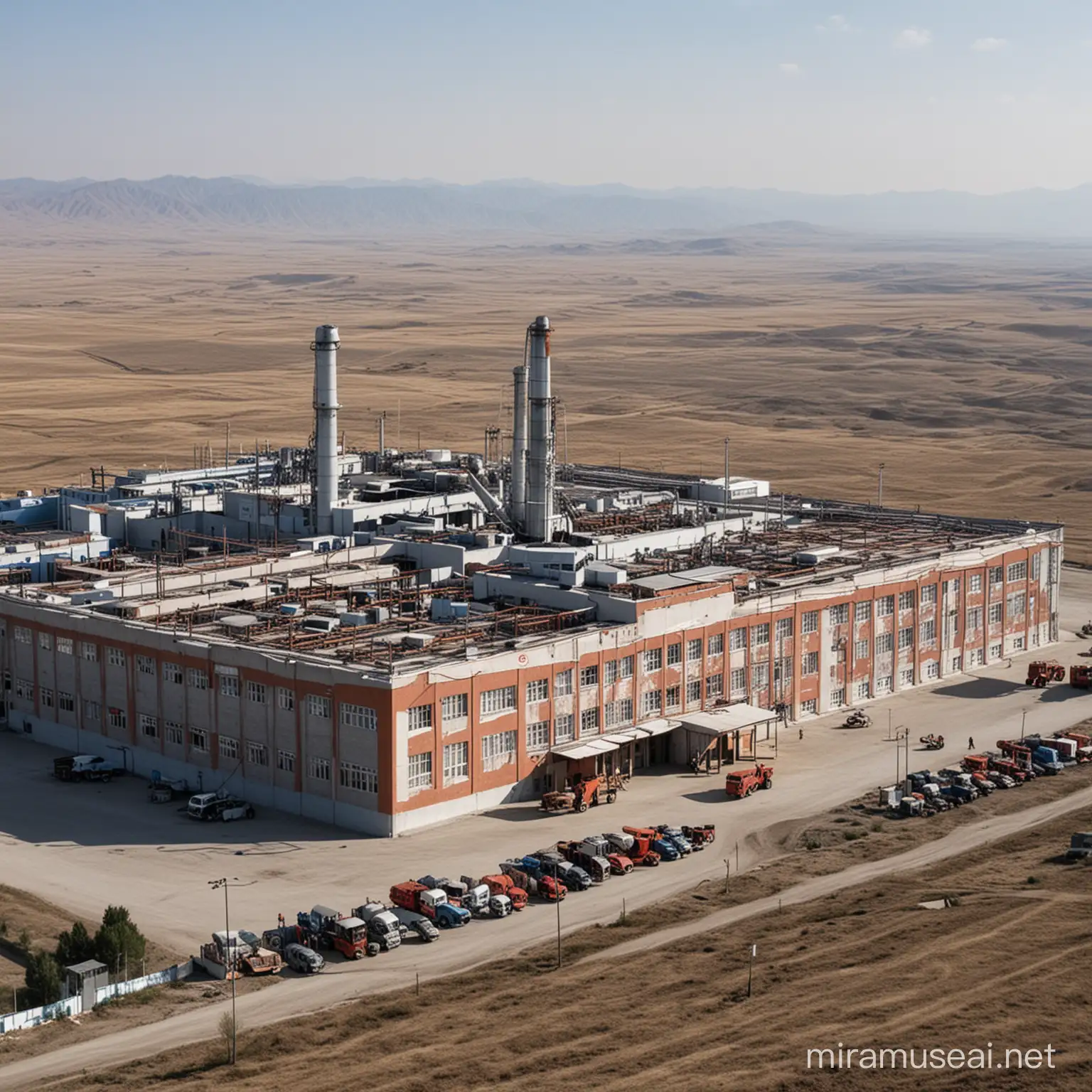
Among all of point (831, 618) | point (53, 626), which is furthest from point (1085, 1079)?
point (53, 626)

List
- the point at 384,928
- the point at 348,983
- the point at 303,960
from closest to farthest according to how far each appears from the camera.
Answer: the point at 348,983 < the point at 303,960 < the point at 384,928

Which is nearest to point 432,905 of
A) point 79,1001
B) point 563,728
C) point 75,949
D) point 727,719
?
point 75,949

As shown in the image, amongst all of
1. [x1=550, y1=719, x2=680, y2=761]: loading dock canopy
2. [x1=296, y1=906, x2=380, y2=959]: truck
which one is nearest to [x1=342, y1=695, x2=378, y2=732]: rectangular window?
[x1=550, y1=719, x2=680, y2=761]: loading dock canopy

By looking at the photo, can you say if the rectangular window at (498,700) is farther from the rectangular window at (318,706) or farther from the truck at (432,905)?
the truck at (432,905)

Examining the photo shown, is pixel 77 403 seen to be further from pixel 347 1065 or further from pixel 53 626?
pixel 347 1065

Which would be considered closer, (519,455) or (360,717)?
(360,717)

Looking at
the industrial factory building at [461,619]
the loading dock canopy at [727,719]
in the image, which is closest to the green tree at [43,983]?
the industrial factory building at [461,619]

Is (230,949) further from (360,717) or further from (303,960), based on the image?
(360,717)
